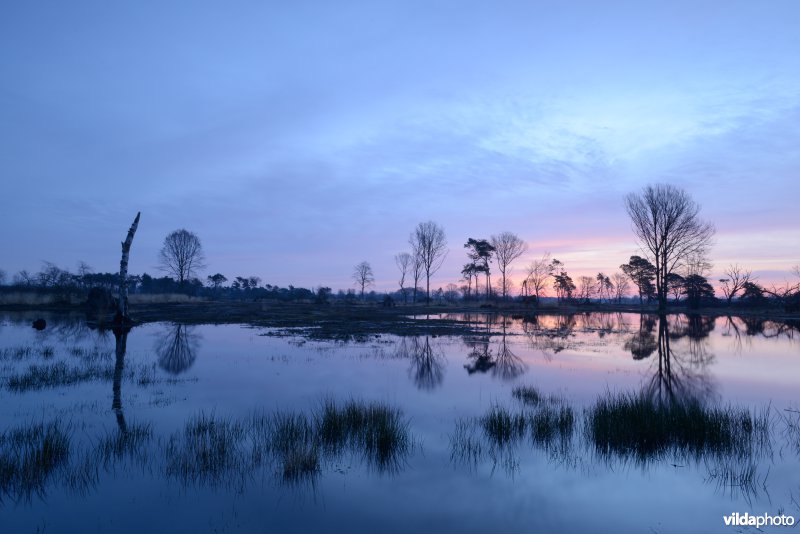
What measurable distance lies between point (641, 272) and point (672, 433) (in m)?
90.4

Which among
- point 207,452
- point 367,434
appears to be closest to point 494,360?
point 367,434

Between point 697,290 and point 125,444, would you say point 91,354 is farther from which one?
point 697,290

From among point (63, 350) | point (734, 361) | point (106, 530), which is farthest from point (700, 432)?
point (63, 350)

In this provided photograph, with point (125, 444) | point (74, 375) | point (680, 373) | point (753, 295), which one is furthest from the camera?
point (753, 295)

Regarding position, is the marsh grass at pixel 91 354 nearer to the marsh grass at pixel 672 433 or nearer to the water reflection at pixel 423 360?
the water reflection at pixel 423 360

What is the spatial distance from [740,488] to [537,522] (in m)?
3.30

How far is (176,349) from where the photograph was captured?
64.5ft

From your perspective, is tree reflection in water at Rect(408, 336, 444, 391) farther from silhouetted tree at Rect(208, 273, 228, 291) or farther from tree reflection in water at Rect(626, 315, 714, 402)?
silhouetted tree at Rect(208, 273, 228, 291)

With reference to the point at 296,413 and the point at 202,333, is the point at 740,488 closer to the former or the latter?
the point at 296,413

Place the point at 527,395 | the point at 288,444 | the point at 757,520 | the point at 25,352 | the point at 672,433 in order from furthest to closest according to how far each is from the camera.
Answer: the point at 25,352
the point at 527,395
the point at 672,433
the point at 288,444
the point at 757,520

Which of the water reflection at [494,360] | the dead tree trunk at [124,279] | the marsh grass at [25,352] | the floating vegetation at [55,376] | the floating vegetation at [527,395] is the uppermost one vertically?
the dead tree trunk at [124,279]

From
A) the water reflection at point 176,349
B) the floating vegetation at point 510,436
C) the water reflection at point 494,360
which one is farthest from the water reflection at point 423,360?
the water reflection at point 176,349

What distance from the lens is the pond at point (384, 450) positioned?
542cm

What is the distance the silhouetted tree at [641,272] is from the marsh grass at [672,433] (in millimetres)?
88084
